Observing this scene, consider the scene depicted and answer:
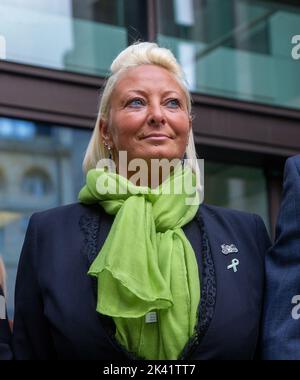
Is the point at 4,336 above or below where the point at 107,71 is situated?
below

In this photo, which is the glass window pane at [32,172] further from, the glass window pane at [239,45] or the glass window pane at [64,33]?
the glass window pane at [239,45]

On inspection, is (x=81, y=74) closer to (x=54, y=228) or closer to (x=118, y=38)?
(x=118, y=38)

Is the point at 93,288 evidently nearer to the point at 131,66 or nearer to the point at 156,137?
the point at 156,137

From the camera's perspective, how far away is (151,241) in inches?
101

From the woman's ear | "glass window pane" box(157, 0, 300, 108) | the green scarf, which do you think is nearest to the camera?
the green scarf

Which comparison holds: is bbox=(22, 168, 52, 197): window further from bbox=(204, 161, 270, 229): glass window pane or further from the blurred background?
bbox=(204, 161, 270, 229): glass window pane

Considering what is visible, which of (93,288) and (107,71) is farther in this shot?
(107,71)

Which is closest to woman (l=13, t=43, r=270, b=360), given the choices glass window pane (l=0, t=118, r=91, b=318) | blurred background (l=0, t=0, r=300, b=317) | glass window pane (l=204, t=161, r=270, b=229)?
blurred background (l=0, t=0, r=300, b=317)

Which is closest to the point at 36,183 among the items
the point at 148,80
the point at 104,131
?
the point at 104,131

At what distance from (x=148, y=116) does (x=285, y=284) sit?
610 mm

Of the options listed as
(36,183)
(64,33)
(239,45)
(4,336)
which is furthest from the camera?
(239,45)

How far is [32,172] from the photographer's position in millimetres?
5617

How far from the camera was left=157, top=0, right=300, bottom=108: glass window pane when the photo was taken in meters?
6.15

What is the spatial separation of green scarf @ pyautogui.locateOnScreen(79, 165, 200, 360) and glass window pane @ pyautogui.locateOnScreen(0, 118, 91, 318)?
2.90m
